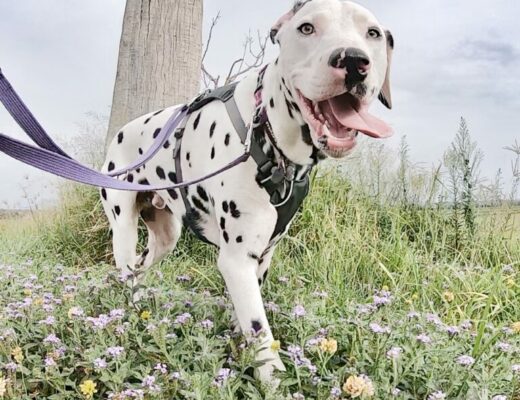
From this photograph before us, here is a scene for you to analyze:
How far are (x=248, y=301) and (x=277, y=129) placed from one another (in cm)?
73

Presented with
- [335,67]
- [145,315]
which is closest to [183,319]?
[145,315]

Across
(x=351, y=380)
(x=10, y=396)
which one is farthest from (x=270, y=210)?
(x=10, y=396)

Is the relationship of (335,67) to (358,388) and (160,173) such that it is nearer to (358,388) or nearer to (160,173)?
(358,388)

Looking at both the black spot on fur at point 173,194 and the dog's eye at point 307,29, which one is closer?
the dog's eye at point 307,29

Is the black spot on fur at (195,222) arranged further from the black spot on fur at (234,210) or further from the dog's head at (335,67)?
the dog's head at (335,67)

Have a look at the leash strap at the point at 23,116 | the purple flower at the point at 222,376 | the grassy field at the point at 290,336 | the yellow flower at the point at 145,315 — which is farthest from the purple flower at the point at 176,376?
the leash strap at the point at 23,116

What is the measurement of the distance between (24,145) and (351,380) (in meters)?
1.40

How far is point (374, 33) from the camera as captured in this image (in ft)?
8.45

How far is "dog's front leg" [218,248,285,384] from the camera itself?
2.67 m

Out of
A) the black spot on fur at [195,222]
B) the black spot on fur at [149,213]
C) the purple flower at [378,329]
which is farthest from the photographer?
the black spot on fur at [149,213]

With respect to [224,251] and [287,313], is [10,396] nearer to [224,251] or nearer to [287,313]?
[224,251]

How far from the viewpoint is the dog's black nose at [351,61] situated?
7.52 ft

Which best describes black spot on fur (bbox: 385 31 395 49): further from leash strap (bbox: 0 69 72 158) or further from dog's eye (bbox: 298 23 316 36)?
leash strap (bbox: 0 69 72 158)

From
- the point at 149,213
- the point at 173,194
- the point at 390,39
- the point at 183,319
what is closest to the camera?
the point at 390,39
